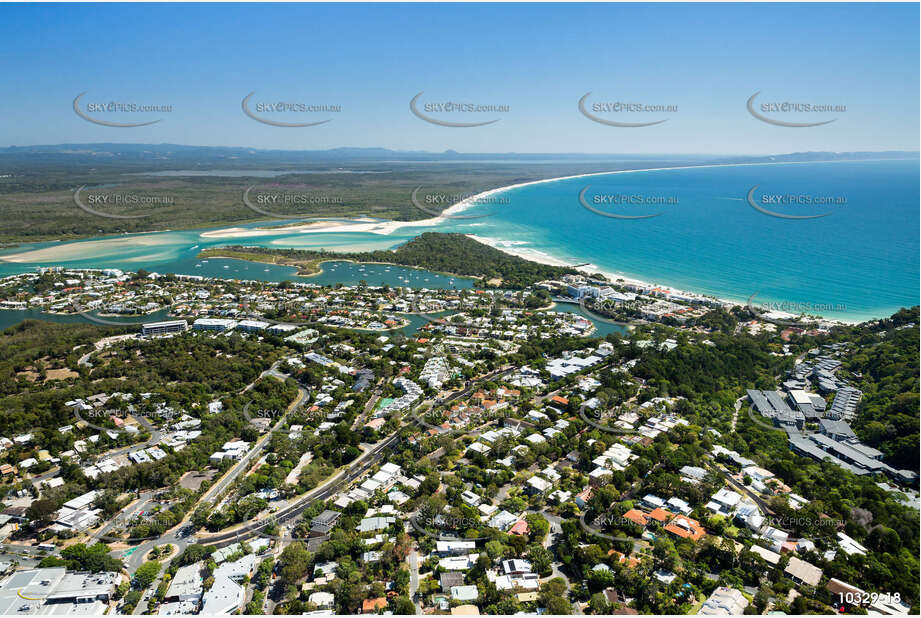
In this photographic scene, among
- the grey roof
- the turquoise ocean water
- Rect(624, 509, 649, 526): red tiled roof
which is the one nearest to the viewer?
Rect(624, 509, 649, 526): red tiled roof

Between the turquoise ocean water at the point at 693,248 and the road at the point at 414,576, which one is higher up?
the turquoise ocean water at the point at 693,248

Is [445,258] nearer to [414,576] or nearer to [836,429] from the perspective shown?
[836,429]

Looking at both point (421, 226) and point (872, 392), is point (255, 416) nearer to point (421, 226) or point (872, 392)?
point (872, 392)

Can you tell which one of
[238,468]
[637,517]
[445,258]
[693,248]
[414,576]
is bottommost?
[238,468]

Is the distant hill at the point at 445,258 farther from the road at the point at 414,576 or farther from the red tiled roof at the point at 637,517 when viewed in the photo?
the road at the point at 414,576

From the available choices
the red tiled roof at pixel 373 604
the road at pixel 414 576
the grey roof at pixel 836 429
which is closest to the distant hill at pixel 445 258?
the grey roof at pixel 836 429

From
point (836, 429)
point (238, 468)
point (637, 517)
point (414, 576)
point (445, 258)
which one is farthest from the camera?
point (445, 258)

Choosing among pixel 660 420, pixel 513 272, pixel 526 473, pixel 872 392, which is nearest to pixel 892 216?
pixel 513 272

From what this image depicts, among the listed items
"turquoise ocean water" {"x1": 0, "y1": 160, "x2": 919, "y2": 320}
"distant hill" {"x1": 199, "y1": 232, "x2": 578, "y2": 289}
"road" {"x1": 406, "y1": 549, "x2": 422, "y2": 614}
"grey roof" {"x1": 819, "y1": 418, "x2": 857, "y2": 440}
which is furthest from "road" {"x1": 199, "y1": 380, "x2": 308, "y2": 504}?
"distant hill" {"x1": 199, "y1": 232, "x2": 578, "y2": 289}

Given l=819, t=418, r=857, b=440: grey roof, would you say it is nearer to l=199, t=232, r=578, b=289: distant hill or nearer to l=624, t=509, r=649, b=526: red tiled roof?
l=624, t=509, r=649, b=526: red tiled roof

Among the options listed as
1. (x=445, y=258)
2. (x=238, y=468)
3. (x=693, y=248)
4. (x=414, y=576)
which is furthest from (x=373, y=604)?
(x=693, y=248)

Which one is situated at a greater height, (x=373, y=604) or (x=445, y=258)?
(x=445, y=258)
